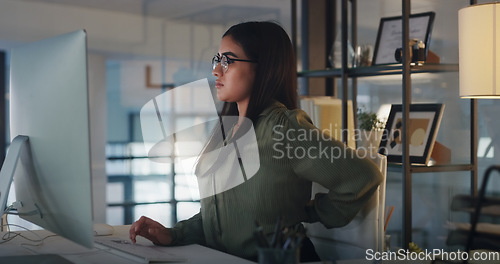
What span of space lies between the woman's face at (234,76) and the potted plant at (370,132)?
100 centimetres

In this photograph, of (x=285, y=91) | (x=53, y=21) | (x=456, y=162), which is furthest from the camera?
(x=53, y=21)

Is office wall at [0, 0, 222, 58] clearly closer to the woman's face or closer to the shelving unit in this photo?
the shelving unit

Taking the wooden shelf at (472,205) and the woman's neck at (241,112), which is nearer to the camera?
the woman's neck at (241,112)

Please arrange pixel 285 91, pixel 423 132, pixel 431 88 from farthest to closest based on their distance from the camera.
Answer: pixel 431 88 → pixel 423 132 → pixel 285 91

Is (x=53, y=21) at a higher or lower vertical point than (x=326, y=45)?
higher

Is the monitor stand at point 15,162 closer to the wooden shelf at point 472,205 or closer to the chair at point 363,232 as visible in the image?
the chair at point 363,232

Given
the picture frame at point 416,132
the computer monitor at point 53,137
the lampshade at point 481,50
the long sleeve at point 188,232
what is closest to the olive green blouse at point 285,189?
the long sleeve at point 188,232

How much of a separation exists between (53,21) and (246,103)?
4030 mm

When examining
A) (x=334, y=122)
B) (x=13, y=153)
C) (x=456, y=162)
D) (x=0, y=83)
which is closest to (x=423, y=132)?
(x=456, y=162)

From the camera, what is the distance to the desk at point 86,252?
1528 mm

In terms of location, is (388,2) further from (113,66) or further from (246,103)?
(113,66)

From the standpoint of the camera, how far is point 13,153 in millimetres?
1516

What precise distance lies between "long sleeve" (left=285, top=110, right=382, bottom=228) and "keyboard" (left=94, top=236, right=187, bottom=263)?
0.43 m

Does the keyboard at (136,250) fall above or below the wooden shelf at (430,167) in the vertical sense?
below
